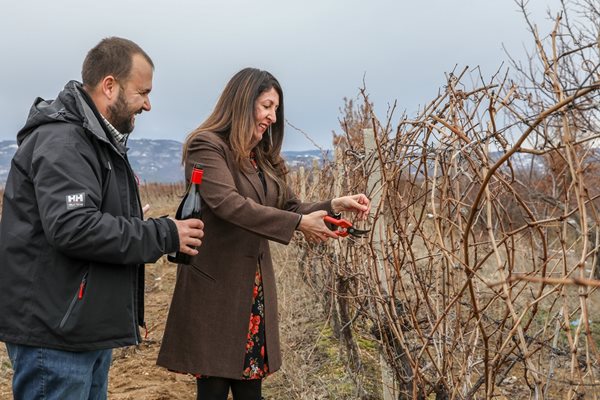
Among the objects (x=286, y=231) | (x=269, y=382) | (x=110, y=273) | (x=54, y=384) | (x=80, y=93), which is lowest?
(x=269, y=382)

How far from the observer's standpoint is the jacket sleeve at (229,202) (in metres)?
2.24

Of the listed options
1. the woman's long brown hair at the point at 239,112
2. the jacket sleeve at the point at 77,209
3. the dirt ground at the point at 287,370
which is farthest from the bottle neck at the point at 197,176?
the dirt ground at the point at 287,370

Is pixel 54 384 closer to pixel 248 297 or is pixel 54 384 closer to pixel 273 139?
pixel 248 297

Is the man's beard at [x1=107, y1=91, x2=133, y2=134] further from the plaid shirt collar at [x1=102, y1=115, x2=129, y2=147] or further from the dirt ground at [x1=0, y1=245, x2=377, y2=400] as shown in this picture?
the dirt ground at [x1=0, y1=245, x2=377, y2=400]

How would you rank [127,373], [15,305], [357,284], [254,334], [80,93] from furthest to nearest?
1. [127,373]
2. [357,284]
3. [254,334]
4. [80,93]
5. [15,305]

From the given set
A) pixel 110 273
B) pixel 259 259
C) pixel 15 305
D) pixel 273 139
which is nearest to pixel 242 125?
pixel 273 139

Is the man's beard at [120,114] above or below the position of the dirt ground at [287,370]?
above

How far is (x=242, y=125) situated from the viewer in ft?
7.94

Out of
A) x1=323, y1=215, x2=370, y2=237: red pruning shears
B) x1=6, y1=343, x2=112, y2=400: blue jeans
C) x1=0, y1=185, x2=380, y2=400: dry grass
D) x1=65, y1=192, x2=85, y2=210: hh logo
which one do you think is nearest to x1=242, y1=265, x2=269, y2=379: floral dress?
x1=323, y1=215, x2=370, y2=237: red pruning shears

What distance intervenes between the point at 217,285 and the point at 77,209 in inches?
32.7

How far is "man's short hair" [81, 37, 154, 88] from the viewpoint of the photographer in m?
1.90

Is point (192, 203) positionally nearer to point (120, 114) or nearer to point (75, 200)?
point (120, 114)

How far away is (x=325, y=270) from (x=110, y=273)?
105 inches

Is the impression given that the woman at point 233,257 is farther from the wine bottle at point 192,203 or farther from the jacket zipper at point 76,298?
the jacket zipper at point 76,298
